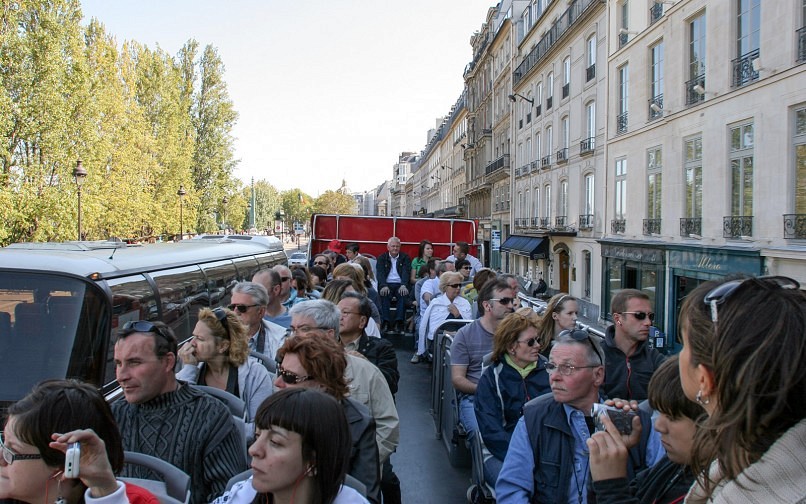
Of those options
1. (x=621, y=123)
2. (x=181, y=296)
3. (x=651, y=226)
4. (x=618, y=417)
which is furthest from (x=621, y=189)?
(x=618, y=417)

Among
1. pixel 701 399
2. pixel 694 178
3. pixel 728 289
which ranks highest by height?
pixel 694 178

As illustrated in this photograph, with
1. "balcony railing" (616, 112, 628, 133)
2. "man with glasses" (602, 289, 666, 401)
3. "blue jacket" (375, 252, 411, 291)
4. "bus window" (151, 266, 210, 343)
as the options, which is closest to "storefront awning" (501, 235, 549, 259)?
"balcony railing" (616, 112, 628, 133)

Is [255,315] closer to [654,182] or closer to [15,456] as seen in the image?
[15,456]

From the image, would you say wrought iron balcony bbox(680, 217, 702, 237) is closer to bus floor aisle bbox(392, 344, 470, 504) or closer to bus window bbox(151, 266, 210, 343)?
bus floor aisle bbox(392, 344, 470, 504)

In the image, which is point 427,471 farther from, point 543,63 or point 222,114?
point 222,114

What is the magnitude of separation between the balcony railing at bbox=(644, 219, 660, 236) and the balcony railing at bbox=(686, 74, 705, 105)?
4351 millimetres

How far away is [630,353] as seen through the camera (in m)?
4.93

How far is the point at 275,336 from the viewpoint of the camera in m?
5.54

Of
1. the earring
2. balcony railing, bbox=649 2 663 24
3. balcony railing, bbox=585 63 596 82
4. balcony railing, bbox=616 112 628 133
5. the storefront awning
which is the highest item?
balcony railing, bbox=649 2 663 24

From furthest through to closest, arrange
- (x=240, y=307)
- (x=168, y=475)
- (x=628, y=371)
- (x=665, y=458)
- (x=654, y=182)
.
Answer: (x=654, y=182) < (x=240, y=307) < (x=628, y=371) < (x=168, y=475) < (x=665, y=458)

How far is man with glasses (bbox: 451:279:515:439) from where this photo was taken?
5602 millimetres

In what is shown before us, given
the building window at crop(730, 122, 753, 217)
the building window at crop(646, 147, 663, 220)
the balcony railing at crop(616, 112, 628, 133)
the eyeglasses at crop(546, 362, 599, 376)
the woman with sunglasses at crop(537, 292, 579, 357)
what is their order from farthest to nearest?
the balcony railing at crop(616, 112, 628, 133) < the building window at crop(646, 147, 663, 220) < the building window at crop(730, 122, 753, 217) < the woman with sunglasses at crop(537, 292, 579, 357) < the eyeglasses at crop(546, 362, 599, 376)

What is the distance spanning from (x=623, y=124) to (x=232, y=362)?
2447 cm

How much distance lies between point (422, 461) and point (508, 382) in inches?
92.5
